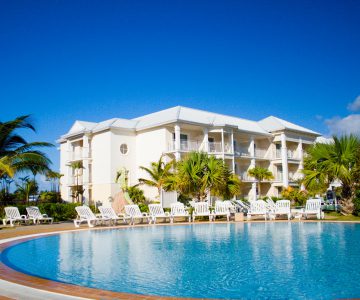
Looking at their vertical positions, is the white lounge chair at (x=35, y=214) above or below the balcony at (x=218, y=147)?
below

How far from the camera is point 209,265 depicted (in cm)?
757

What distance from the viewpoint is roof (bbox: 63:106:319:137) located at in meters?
32.7

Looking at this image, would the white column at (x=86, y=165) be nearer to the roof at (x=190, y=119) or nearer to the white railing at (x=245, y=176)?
the roof at (x=190, y=119)

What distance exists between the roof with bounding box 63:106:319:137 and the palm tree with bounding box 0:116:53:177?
389 inches

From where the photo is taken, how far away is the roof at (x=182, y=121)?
32.7 metres

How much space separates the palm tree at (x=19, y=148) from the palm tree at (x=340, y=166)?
47.0 feet

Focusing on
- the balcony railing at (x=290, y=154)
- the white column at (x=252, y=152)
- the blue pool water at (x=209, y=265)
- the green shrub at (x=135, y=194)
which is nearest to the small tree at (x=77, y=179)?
the green shrub at (x=135, y=194)

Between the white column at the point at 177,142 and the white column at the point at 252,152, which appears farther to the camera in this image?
the white column at the point at 252,152

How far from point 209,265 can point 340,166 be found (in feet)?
46.6

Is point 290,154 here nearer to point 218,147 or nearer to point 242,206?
point 218,147

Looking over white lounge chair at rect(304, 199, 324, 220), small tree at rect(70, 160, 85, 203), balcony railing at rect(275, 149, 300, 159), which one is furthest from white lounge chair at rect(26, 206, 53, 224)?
balcony railing at rect(275, 149, 300, 159)

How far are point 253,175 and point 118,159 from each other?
12160 mm

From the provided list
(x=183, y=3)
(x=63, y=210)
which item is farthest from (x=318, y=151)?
(x=63, y=210)

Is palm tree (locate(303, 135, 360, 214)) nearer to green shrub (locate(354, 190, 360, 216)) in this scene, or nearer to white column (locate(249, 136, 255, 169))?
green shrub (locate(354, 190, 360, 216))
